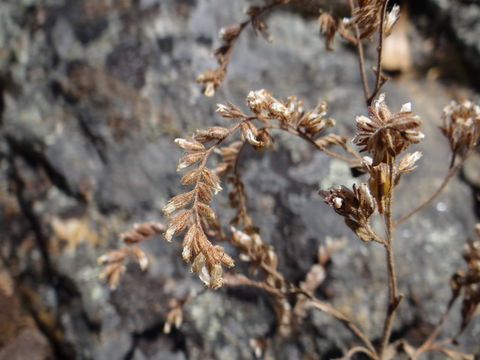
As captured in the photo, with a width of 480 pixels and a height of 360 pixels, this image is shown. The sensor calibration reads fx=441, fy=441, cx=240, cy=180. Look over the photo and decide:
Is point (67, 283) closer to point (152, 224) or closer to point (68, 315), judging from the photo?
point (68, 315)

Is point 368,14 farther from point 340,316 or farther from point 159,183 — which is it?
point 159,183

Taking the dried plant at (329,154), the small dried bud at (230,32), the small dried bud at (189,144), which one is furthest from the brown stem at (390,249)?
the small dried bud at (230,32)

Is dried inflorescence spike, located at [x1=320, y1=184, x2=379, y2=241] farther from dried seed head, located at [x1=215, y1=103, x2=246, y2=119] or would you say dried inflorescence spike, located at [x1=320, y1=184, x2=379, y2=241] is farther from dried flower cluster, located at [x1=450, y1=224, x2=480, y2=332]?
dried flower cluster, located at [x1=450, y1=224, x2=480, y2=332]

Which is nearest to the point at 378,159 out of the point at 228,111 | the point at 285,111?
the point at 285,111

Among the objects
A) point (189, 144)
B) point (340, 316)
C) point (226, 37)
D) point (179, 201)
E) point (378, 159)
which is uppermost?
point (226, 37)

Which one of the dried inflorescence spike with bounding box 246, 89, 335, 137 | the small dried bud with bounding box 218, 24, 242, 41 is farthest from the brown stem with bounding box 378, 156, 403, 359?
the small dried bud with bounding box 218, 24, 242, 41

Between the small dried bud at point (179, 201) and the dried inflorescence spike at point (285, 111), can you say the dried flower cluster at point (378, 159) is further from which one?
the small dried bud at point (179, 201)
